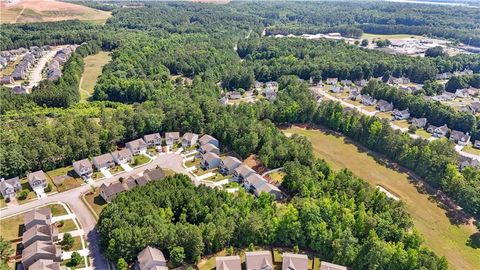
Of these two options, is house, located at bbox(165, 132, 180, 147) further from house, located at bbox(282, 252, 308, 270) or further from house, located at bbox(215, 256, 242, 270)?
house, located at bbox(282, 252, 308, 270)

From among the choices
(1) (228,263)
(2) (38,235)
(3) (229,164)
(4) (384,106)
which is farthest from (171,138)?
(4) (384,106)

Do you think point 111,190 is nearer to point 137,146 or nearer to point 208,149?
point 137,146

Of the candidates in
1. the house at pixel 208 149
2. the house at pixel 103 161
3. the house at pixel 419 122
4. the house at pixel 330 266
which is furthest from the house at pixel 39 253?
the house at pixel 419 122

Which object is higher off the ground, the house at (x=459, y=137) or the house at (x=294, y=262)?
the house at (x=294, y=262)

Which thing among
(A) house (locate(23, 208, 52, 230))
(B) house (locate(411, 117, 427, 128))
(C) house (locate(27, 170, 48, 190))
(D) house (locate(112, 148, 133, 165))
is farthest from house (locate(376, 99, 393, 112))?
(A) house (locate(23, 208, 52, 230))

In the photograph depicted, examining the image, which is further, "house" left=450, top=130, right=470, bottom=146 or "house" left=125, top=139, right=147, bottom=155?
"house" left=450, top=130, right=470, bottom=146

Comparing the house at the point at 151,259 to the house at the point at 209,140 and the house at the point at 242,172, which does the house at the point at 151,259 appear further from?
the house at the point at 209,140
